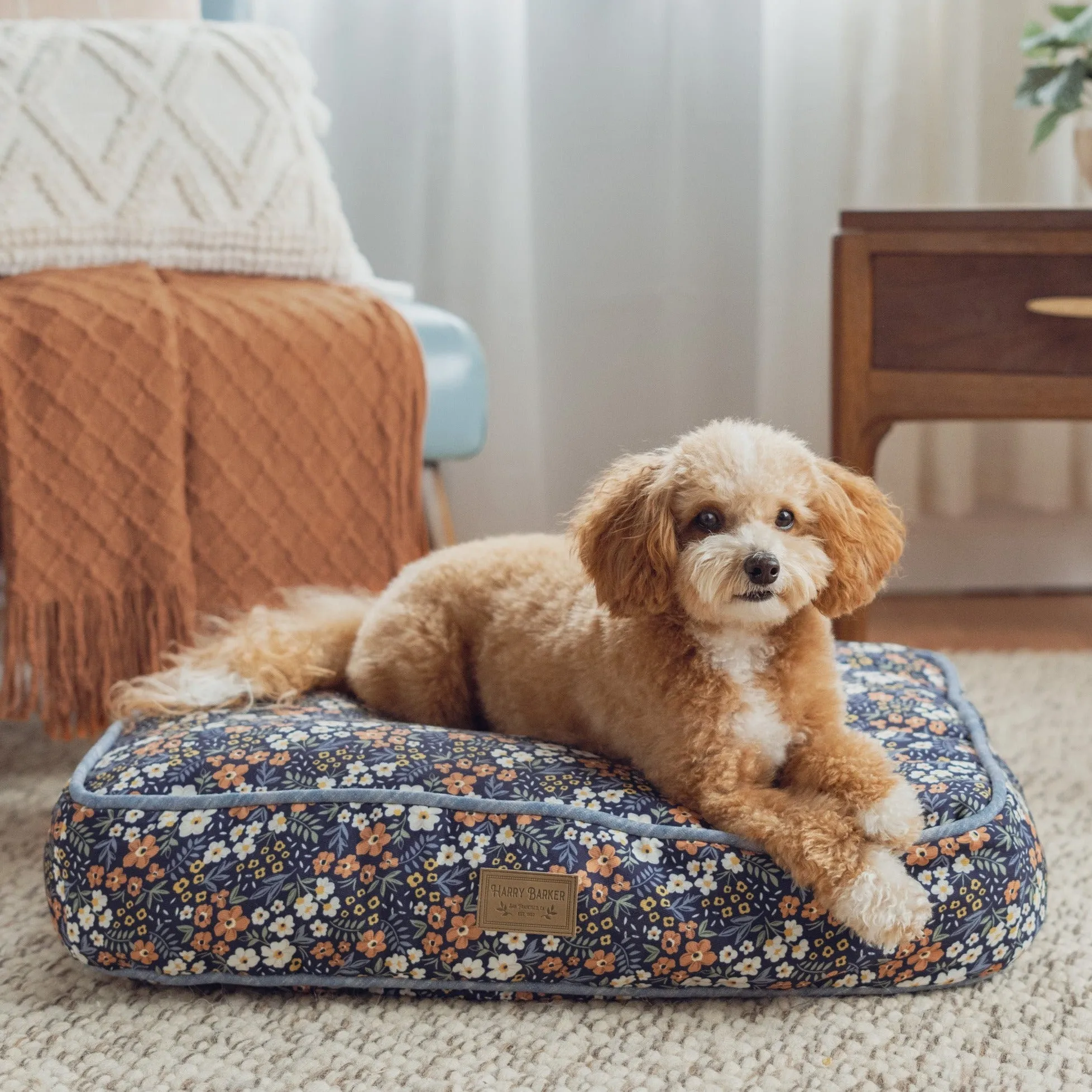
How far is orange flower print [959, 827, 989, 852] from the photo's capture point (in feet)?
3.62

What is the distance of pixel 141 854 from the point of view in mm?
1125

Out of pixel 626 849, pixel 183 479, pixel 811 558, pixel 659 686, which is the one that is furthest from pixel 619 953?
pixel 183 479

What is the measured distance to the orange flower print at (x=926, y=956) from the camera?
1.08 meters

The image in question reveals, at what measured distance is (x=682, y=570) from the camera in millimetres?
1106

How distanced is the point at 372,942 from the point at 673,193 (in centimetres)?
174

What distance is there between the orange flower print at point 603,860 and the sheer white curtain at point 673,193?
1485 mm

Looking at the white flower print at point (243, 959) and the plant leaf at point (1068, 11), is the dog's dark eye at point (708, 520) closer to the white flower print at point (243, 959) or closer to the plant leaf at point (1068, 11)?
the white flower print at point (243, 959)

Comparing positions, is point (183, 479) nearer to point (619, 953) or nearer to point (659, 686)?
point (659, 686)

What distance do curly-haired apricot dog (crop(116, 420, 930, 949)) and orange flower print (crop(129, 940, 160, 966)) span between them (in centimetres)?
40

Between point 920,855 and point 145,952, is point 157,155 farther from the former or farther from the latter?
point 920,855

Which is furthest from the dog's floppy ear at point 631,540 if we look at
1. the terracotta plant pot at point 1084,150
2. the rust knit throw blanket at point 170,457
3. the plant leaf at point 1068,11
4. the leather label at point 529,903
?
the plant leaf at point 1068,11

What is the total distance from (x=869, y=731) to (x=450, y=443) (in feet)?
2.46

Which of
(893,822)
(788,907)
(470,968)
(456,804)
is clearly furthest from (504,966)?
(893,822)

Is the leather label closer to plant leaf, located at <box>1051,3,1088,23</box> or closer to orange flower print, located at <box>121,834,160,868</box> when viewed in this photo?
orange flower print, located at <box>121,834,160,868</box>
